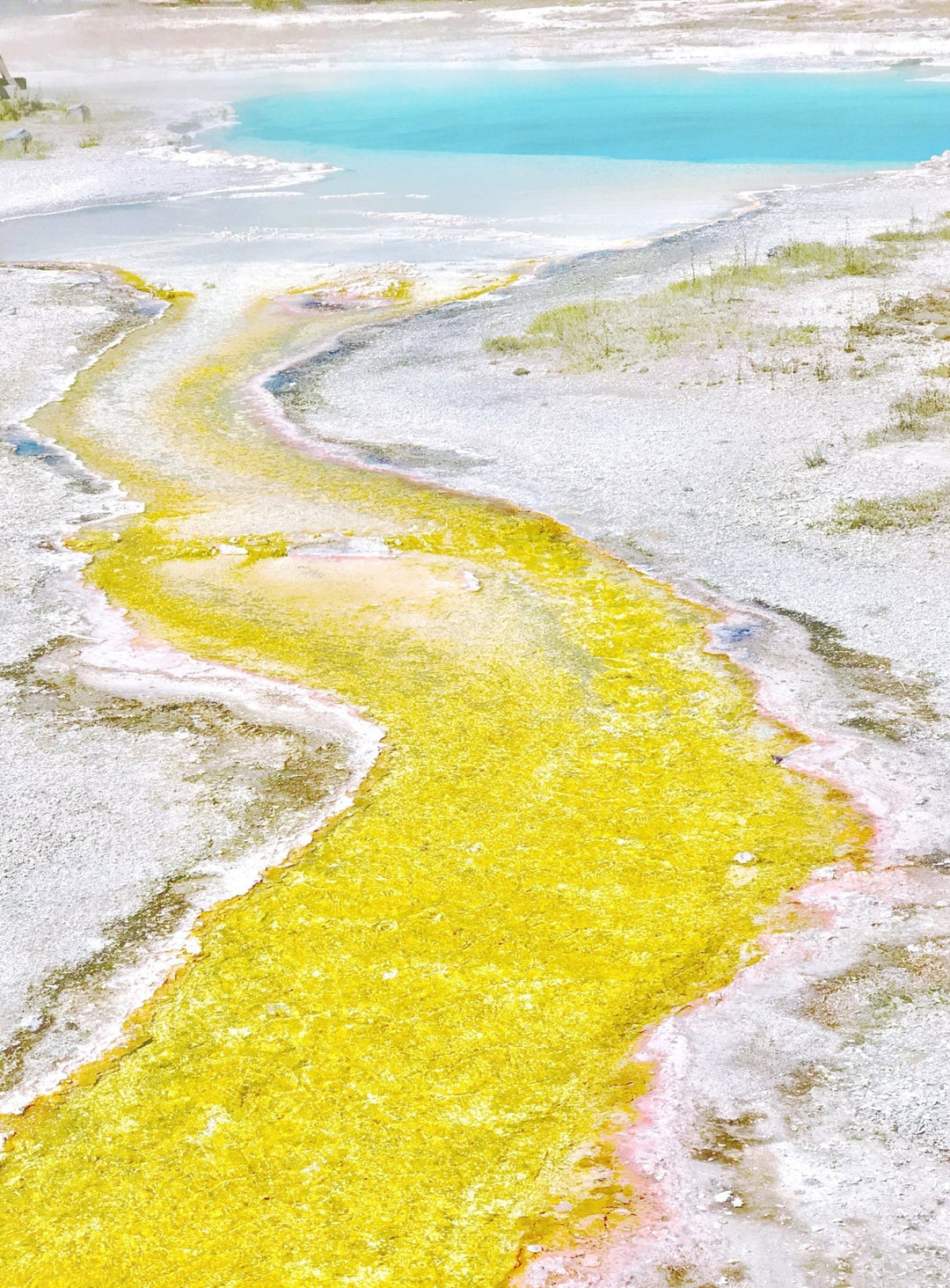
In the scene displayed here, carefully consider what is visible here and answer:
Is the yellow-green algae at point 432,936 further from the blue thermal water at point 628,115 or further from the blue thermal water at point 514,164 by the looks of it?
the blue thermal water at point 628,115

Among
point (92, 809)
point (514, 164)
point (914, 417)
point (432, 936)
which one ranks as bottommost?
point (432, 936)

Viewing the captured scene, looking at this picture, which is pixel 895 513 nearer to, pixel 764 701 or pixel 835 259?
pixel 764 701

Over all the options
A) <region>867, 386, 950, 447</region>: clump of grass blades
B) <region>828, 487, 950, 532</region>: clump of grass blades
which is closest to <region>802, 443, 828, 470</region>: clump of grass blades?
<region>867, 386, 950, 447</region>: clump of grass blades

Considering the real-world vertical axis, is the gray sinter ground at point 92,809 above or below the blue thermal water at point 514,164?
below

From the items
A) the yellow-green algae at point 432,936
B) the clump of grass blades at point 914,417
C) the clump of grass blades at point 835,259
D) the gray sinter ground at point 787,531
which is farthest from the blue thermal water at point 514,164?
the yellow-green algae at point 432,936

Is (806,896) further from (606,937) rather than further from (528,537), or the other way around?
(528,537)

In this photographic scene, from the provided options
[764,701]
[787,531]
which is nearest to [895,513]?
[787,531]

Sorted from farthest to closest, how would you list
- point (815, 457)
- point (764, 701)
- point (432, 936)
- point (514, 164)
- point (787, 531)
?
1. point (514, 164)
2. point (815, 457)
3. point (787, 531)
4. point (764, 701)
5. point (432, 936)

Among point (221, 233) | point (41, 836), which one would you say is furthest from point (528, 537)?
point (221, 233)
